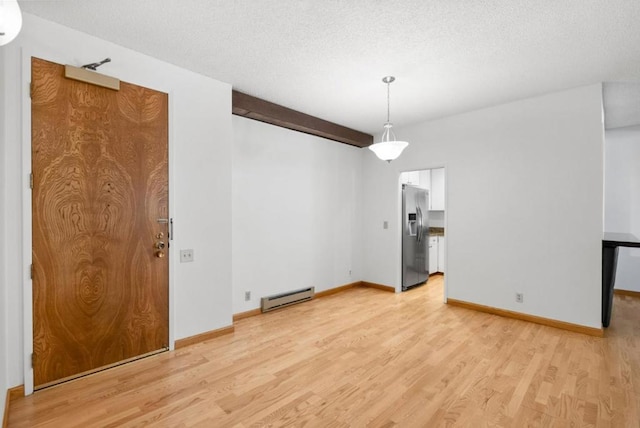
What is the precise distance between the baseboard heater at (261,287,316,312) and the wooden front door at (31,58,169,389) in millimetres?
1378

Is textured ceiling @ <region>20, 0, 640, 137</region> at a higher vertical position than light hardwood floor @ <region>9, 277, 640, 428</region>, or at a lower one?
higher

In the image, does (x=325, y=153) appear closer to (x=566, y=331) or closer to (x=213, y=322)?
(x=213, y=322)

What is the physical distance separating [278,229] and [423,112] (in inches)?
104

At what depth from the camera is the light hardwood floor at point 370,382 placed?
1935 millimetres

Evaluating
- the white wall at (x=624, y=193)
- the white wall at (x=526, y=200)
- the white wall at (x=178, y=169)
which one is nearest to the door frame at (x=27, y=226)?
the white wall at (x=178, y=169)

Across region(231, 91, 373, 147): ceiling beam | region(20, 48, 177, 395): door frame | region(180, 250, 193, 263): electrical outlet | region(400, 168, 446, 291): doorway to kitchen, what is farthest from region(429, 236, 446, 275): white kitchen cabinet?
region(20, 48, 177, 395): door frame

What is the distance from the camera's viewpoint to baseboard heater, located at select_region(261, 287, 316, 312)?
4.00m

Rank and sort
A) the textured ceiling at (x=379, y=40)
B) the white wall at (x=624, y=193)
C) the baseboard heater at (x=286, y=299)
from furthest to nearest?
the white wall at (x=624, y=193), the baseboard heater at (x=286, y=299), the textured ceiling at (x=379, y=40)

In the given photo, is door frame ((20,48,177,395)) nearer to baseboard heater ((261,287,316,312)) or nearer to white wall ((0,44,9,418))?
white wall ((0,44,9,418))

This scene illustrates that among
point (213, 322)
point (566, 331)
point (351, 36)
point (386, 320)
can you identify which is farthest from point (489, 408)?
point (351, 36)

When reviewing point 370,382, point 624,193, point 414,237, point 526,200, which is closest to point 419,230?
point 414,237

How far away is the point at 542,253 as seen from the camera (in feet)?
11.7

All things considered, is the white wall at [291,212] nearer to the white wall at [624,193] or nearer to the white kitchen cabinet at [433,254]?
the white kitchen cabinet at [433,254]

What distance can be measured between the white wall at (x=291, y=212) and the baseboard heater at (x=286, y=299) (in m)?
0.08
